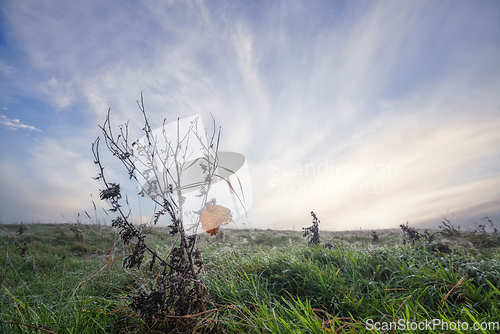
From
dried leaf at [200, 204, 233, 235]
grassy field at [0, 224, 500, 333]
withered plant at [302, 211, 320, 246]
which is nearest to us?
grassy field at [0, 224, 500, 333]

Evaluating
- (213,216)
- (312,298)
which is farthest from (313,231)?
(213,216)

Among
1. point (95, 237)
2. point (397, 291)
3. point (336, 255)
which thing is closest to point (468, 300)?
point (397, 291)

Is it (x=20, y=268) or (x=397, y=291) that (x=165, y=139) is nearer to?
(x=397, y=291)

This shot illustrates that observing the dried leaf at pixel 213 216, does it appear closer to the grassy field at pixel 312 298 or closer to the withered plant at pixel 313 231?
the grassy field at pixel 312 298

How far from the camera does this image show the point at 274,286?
3.53 m

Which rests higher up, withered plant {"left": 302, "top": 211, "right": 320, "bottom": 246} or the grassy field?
withered plant {"left": 302, "top": 211, "right": 320, "bottom": 246}

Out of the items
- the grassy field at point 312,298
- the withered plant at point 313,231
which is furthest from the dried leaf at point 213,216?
the withered plant at point 313,231

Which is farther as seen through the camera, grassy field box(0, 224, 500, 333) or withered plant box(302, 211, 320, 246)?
withered plant box(302, 211, 320, 246)

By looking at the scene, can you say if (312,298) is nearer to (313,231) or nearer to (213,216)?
(213,216)

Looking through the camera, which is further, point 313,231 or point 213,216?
point 313,231

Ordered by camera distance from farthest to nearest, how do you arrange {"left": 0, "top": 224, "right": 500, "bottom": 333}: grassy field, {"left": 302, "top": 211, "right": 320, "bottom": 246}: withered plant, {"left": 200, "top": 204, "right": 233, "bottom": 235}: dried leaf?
{"left": 302, "top": 211, "right": 320, "bottom": 246}: withered plant
{"left": 200, "top": 204, "right": 233, "bottom": 235}: dried leaf
{"left": 0, "top": 224, "right": 500, "bottom": 333}: grassy field

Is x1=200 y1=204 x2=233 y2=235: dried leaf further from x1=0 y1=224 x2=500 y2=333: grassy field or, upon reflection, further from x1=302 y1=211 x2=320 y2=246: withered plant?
x1=302 y1=211 x2=320 y2=246: withered plant

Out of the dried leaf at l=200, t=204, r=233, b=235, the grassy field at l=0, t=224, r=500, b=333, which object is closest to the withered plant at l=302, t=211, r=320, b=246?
the grassy field at l=0, t=224, r=500, b=333

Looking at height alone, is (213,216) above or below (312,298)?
above
